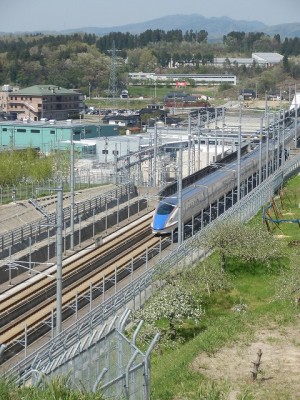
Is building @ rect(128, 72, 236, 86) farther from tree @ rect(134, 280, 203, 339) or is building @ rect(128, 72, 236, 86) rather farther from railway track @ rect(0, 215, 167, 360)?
tree @ rect(134, 280, 203, 339)

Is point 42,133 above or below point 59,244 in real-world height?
below

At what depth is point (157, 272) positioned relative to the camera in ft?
34.5

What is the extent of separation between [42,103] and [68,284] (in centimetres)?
3189

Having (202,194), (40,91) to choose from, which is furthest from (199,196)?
(40,91)

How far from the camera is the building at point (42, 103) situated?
1683 inches

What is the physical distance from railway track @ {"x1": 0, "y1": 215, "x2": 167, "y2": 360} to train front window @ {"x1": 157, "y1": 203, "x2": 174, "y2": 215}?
54 cm

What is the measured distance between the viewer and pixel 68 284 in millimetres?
11758

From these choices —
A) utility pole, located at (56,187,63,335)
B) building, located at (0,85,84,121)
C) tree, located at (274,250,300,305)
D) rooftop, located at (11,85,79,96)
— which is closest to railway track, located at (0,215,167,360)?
utility pole, located at (56,187,63,335)

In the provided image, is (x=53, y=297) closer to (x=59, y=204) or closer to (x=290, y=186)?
(x=59, y=204)

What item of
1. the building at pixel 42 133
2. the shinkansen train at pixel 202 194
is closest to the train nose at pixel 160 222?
the shinkansen train at pixel 202 194

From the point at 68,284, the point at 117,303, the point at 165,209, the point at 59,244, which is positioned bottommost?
the point at 68,284

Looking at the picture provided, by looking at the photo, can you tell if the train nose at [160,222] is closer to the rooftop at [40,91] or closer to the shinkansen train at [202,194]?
the shinkansen train at [202,194]

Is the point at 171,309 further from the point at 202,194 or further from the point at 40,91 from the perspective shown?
the point at 40,91

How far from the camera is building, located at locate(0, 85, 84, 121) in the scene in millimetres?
42750
